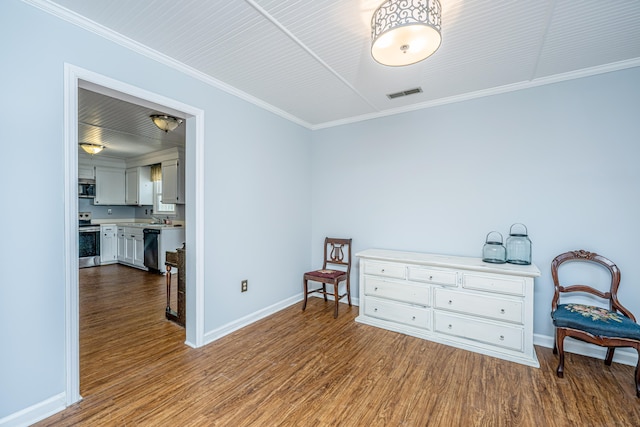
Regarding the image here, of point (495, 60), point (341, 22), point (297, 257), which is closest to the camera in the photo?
point (341, 22)

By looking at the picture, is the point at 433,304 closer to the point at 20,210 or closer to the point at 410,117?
the point at 410,117

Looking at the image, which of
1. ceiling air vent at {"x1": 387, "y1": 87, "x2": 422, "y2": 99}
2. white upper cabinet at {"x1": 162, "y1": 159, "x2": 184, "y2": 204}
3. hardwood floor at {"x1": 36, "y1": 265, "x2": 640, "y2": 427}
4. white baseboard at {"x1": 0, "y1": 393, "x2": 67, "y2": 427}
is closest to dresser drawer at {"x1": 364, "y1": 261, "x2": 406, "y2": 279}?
hardwood floor at {"x1": 36, "y1": 265, "x2": 640, "y2": 427}

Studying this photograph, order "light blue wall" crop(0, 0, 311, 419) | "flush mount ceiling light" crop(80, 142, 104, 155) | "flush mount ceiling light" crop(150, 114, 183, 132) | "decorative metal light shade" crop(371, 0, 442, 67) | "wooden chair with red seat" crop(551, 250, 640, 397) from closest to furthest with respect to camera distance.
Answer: "decorative metal light shade" crop(371, 0, 442, 67) < "light blue wall" crop(0, 0, 311, 419) < "wooden chair with red seat" crop(551, 250, 640, 397) < "flush mount ceiling light" crop(150, 114, 183, 132) < "flush mount ceiling light" crop(80, 142, 104, 155)

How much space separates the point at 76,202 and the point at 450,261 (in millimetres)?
3087

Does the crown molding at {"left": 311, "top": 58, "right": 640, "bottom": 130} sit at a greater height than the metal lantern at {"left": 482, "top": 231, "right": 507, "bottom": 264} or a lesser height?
greater

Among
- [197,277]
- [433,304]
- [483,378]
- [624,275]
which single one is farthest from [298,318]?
[624,275]

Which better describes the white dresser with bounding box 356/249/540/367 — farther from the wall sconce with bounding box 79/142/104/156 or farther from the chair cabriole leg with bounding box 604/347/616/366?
the wall sconce with bounding box 79/142/104/156

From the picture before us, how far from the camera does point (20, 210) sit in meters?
1.67

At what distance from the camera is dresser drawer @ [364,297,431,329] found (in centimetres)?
288

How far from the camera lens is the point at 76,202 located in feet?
6.07

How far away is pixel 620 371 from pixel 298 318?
2.87m

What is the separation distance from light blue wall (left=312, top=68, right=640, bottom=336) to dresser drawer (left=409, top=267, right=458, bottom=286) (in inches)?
19.6

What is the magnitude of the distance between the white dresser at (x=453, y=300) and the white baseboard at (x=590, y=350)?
35 centimetres

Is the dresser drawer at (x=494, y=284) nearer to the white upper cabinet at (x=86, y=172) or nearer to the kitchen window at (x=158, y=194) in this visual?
the kitchen window at (x=158, y=194)
